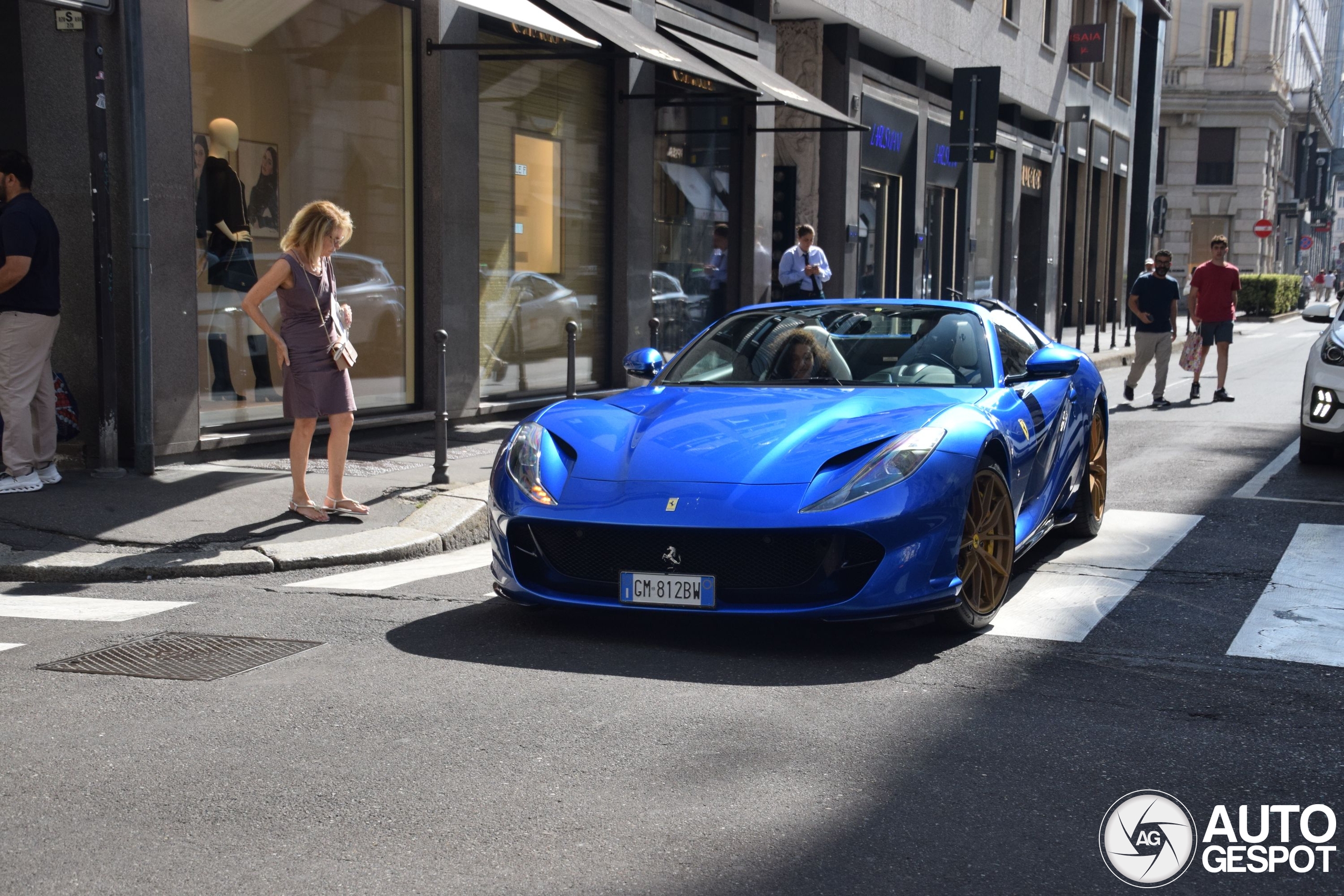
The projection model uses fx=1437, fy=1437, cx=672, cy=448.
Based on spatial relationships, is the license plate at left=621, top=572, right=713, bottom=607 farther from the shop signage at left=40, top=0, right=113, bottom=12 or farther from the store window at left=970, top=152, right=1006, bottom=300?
the store window at left=970, top=152, right=1006, bottom=300

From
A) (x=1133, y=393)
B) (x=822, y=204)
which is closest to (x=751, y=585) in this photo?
(x=1133, y=393)

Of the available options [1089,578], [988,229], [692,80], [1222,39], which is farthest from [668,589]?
[1222,39]

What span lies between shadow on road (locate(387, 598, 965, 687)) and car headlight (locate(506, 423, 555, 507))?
19.1 inches

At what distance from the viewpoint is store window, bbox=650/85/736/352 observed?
16.4 m

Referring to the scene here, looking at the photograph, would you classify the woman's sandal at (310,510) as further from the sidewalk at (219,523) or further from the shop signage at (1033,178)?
the shop signage at (1033,178)

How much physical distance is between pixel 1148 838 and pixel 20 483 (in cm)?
703

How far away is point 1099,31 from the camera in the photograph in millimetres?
32281

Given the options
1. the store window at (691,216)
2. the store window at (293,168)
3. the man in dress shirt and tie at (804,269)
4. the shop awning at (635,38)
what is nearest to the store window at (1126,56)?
the store window at (691,216)

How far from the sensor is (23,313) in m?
8.36

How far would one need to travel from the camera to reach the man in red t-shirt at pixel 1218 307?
17000mm

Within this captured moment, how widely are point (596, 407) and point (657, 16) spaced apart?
10761 millimetres

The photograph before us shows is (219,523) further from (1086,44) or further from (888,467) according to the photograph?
(1086,44)

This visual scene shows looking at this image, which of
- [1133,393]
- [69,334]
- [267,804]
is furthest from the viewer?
[1133,393]

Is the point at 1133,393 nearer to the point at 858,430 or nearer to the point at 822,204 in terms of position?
the point at 822,204
